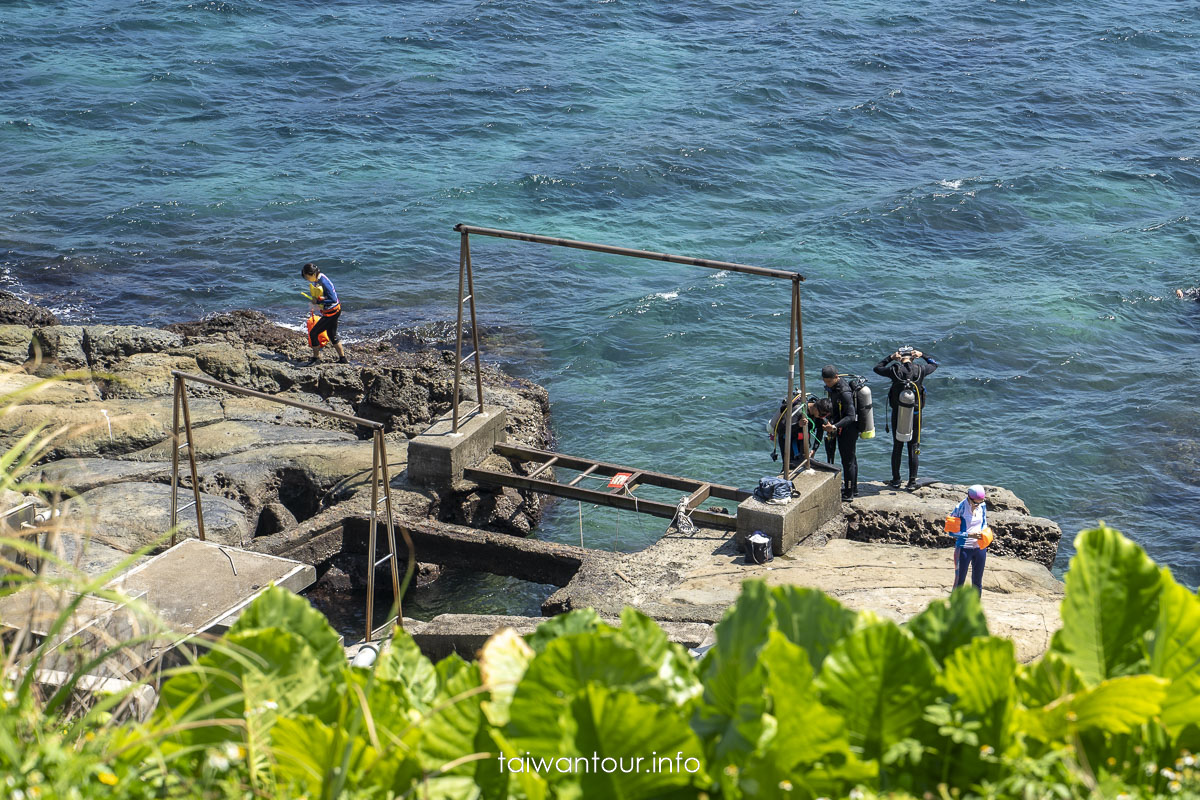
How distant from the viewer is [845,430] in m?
12.0

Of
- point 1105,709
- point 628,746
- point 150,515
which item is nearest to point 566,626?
point 628,746

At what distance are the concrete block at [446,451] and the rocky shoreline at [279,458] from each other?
187mm

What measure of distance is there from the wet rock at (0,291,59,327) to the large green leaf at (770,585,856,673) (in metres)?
18.4

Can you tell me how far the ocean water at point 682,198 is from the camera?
18.1 meters

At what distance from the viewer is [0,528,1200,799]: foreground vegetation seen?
8.97 ft

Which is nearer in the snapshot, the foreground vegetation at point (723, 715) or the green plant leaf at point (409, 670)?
the foreground vegetation at point (723, 715)

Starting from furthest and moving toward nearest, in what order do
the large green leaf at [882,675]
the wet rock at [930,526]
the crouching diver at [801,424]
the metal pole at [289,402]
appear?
the crouching diver at [801,424] → the wet rock at [930,526] → the metal pole at [289,402] → the large green leaf at [882,675]

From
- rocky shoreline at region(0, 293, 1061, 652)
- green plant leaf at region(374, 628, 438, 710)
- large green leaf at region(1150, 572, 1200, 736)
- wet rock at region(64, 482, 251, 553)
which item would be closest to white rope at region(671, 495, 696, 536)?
rocky shoreline at region(0, 293, 1061, 652)

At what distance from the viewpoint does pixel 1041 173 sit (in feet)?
92.0

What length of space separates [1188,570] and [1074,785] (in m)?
12.6

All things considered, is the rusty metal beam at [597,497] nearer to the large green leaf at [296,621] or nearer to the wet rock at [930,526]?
the wet rock at [930,526]

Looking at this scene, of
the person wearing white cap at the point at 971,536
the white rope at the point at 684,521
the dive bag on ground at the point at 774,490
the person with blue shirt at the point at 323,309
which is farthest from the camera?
the person with blue shirt at the point at 323,309

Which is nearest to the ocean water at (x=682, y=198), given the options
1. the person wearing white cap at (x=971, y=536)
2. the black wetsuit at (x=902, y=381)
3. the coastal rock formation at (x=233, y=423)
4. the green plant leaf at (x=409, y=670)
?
→ the coastal rock formation at (x=233, y=423)

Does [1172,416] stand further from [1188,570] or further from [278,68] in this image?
[278,68]
